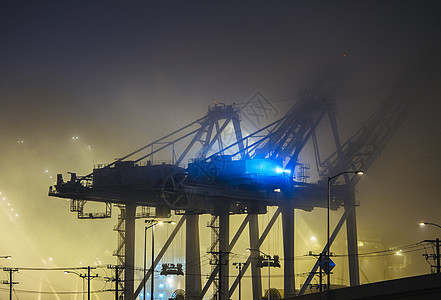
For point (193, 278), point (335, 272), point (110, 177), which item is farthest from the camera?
point (335, 272)

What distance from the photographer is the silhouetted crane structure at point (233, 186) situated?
274 feet

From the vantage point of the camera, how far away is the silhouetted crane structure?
8338 centimetres

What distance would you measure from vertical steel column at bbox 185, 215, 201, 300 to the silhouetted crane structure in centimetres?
14

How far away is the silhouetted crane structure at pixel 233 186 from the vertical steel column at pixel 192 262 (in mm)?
143

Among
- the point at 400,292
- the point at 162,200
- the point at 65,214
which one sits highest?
the point at 65,214

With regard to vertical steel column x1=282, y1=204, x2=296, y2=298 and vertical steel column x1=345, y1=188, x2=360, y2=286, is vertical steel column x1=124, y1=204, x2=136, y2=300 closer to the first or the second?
vertical steel column x1=282, y1=204, x2=296, y2=298

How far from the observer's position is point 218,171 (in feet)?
288

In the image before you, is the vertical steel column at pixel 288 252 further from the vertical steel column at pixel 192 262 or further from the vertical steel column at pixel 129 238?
the vertical steel column at pixel 129 238

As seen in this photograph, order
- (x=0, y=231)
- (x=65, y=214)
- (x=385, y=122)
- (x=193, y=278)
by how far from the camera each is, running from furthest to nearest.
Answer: (x=65, y=214)
(x=0, y=231)
(x=385, y=122)
(x=193, y=278)

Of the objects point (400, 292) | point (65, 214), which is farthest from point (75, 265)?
point (400, 292)

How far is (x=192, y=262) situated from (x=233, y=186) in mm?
12787

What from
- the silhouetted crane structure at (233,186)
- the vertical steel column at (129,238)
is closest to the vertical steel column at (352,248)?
the silhouetted crane structure at (233,186)

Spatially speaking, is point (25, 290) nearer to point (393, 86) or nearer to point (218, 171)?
point (218, 171)

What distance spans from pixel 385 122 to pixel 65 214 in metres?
114
